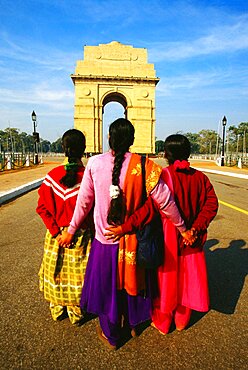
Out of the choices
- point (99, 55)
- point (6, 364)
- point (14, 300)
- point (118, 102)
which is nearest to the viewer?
point (6, 364)

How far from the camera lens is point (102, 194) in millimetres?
1957

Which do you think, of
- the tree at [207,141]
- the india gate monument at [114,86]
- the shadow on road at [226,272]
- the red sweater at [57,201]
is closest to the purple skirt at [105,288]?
the red sweater at [57,201]

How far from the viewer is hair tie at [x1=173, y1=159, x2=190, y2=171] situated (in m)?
2.15

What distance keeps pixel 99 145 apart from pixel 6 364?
37994mm

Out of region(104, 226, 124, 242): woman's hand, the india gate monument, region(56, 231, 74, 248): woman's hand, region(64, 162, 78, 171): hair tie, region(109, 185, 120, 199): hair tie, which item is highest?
the india gate monument

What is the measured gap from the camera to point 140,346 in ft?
6.91

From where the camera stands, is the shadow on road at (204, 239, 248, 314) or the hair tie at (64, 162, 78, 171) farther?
the shadow on road at (204, 239, 248, 314)

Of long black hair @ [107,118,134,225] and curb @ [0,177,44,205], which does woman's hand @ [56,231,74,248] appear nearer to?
long black hair @ [107,118,134,225]

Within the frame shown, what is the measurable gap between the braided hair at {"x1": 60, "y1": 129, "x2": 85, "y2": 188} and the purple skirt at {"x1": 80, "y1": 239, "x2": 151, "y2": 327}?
20.4 inches

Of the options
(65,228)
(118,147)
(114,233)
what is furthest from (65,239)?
A: (118,147)

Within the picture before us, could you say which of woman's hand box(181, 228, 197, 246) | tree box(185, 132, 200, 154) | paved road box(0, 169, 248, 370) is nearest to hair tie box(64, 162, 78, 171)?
woman's hand box(181, 228, 197, 246)

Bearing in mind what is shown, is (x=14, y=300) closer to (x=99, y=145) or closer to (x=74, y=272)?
(x=74, y=272)

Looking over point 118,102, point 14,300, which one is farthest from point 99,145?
point 14,300

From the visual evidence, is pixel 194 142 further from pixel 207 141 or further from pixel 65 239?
pixel 65 239
